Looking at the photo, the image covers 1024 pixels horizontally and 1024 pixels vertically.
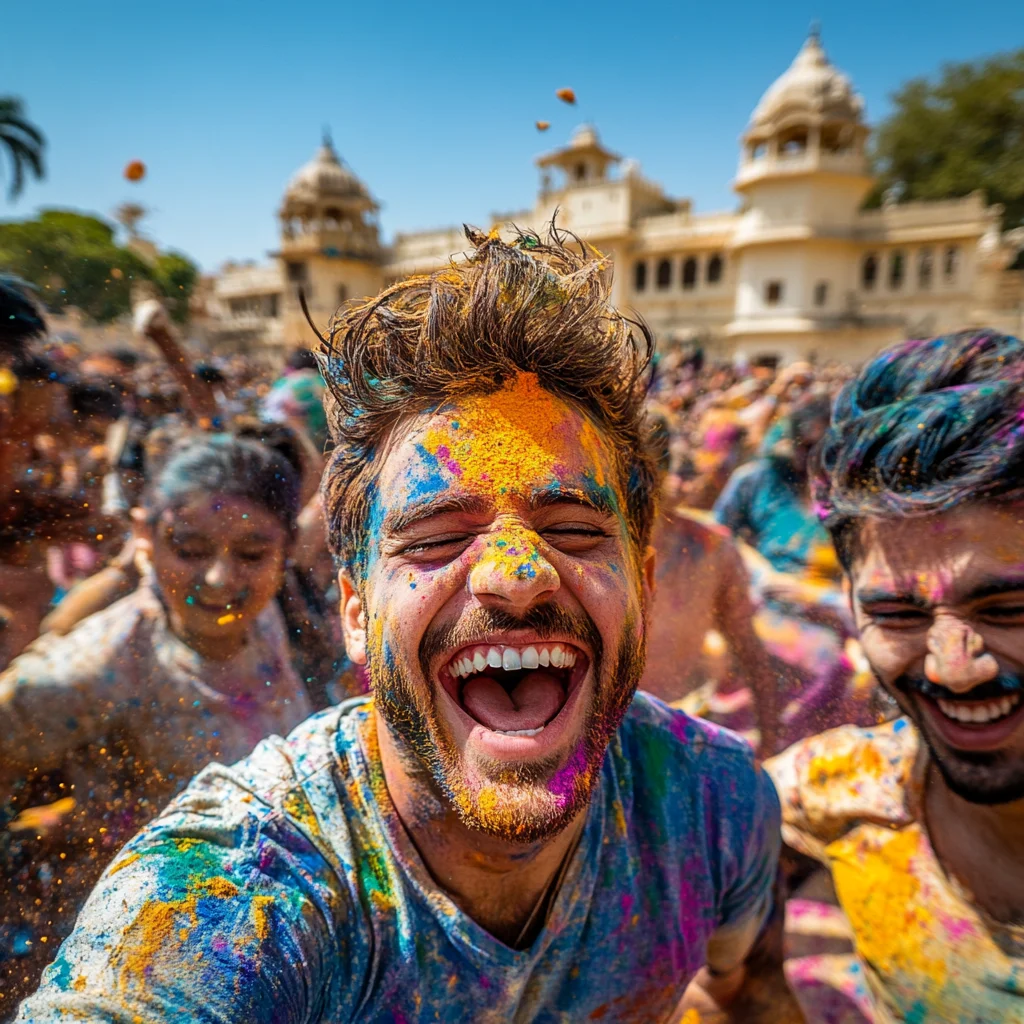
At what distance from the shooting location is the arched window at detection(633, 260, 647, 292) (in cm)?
3541

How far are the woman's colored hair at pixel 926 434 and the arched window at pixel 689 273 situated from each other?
3496 cm

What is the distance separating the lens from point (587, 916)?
1453 mm

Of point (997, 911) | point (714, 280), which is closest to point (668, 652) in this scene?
point (997, 911)

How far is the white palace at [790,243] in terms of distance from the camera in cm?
2922

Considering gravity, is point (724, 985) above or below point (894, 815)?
below

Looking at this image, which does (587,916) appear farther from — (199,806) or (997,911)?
(997,911)

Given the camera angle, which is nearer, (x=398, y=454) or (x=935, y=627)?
(x=398, y=454)

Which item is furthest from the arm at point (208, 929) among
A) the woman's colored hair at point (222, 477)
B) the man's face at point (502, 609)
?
the woman's colored hair at point (222, 477)

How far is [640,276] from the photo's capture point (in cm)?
3575

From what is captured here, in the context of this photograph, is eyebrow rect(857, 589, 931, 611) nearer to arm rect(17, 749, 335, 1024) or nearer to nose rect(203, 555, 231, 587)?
arm rect(17, 749, 335, 1024)

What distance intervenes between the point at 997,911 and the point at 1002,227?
131ft

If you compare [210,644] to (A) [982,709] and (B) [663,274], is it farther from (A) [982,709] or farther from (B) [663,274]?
(B) [663,274]

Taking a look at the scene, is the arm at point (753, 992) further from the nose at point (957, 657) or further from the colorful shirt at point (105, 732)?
the colorful shirt at point (105, 732)

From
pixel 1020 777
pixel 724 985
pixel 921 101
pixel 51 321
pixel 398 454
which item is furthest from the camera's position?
pixel 921 101
